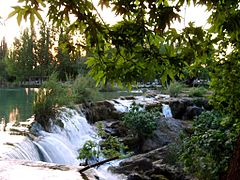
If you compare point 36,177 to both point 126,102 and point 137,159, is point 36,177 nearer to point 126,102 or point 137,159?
point 137,159

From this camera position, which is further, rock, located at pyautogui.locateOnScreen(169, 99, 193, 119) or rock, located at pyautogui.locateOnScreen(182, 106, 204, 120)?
rock, located at pyautogui.locateOnScreen(169, 99, 193, 119)

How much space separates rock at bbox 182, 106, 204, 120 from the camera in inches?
663

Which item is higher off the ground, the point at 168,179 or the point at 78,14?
the point at 78,14

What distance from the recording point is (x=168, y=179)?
706cm

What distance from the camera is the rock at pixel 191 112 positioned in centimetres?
1683

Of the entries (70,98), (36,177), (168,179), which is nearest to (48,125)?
(70,98)

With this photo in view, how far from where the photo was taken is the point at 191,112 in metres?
16.9

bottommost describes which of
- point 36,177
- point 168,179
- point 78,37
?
point 168,179

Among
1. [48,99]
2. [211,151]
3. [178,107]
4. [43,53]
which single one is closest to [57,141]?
[48,99]

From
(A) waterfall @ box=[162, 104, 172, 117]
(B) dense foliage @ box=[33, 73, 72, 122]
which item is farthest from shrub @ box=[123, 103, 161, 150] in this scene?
(A) waterfall @ box=[162, 104, 172, 117]

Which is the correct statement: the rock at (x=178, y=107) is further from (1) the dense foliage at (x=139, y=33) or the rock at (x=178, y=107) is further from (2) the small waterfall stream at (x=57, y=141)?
(1) the dense foliage at (x=139, y=33)

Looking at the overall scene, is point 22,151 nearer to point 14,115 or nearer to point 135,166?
point 135,166

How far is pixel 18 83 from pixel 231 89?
150 feet

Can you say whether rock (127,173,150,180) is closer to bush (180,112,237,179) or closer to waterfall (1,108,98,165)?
waterfall (1,108,98,165)
